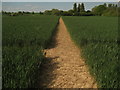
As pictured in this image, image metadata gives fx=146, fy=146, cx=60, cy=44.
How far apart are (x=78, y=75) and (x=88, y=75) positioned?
0.96 ft

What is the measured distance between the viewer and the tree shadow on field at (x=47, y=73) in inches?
145

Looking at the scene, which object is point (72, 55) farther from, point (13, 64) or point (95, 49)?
point (13, 64)

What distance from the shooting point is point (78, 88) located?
11.4 ft

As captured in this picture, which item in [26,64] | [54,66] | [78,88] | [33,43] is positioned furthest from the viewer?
[33,43]

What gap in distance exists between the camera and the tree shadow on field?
145 inches

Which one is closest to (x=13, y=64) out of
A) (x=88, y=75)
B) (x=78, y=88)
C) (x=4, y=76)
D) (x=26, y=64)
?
(x=26, y=64)

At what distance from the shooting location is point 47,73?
430 cm

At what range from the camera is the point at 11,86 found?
2.75 m

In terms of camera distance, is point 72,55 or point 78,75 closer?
point 78,75

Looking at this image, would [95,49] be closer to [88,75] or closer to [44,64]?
[88,75]

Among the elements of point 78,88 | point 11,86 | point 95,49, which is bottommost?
point 78,88

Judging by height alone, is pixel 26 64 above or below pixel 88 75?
above

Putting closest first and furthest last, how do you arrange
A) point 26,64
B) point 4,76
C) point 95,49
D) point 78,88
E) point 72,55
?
point 4,76
point 78,88
point 26,64
point 95,49
point 72,55

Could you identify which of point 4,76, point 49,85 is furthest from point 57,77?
point 4,76
